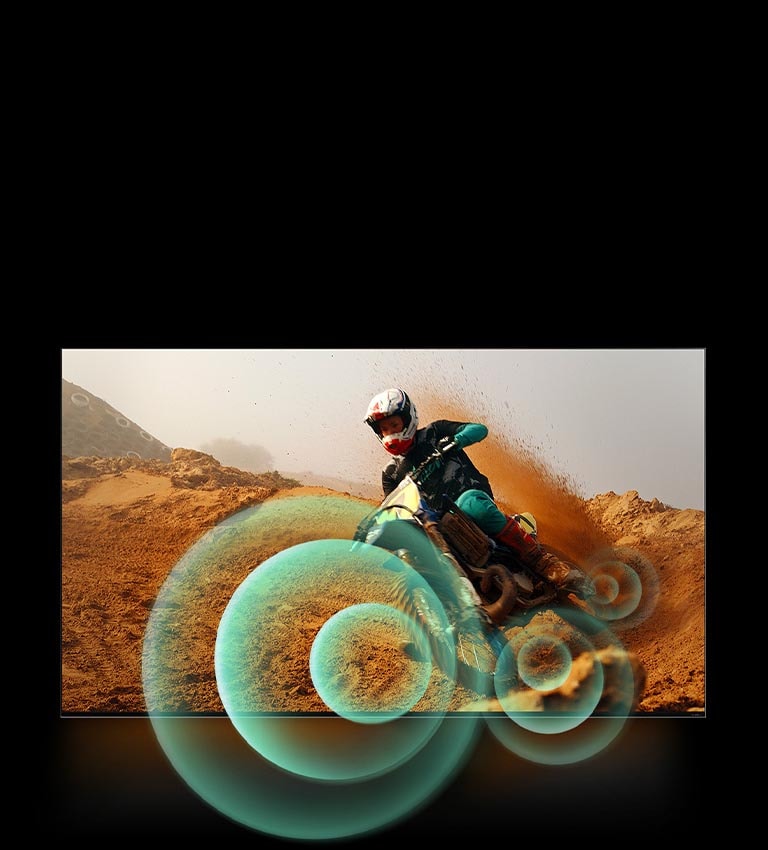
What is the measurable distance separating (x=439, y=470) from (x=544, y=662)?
98 centimetres

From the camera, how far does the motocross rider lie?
3.82m

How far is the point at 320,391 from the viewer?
391 cm

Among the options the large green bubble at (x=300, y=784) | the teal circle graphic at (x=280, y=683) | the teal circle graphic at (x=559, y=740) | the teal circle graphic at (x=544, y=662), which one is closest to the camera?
the large green bubble at (x=300, y=784)

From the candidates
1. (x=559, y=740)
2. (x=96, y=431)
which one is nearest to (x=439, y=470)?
(x=559, y=740)

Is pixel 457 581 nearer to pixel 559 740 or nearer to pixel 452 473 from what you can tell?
pixel 452 473

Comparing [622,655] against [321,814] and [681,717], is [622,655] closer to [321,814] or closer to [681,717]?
[681,717]

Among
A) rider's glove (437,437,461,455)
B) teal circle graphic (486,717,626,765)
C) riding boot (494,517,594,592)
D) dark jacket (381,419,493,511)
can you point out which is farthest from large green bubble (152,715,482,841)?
rider's glove (437,437,461,455)

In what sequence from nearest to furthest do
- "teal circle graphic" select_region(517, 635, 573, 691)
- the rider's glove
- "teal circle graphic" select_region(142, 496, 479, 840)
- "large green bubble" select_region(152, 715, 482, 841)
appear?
"large green bubble" select_region(152, 715, 482, 841), "teal circle graphic" select_region(142, 496, 479, 840), "teal circle graphic" select_region(517, 635, 573, 691), the rider's glove

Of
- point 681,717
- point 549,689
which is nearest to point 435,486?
point 549,689

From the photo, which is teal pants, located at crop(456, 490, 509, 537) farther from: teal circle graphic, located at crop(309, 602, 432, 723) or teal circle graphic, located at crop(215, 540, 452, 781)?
teal circle graphic, located at crop(309, 602, 432, 723)

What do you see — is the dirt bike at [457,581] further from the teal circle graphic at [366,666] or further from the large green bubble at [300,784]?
the large green bubble at [300,784]

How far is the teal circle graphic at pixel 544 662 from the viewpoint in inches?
146

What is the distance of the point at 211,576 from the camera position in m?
3.93

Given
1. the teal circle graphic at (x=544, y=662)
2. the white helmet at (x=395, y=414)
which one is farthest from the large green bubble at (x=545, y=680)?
the white helmet at (x=395, y=414)
